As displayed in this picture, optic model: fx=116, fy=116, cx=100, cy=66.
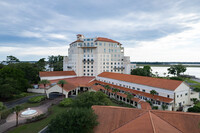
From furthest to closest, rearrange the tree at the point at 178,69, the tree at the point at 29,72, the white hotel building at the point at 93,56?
the tree at the point at 178,69, the white hotel building at the point at 93,56, the tree at the point at 29,72

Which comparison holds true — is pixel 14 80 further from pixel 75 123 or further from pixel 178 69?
pixel 178 69

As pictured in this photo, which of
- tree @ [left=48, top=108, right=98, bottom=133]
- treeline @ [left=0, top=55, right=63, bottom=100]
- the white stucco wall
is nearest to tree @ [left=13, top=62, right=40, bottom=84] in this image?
treeline @ [left=0, top=55, right=63, bottom=100]

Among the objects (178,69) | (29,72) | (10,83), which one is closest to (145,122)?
(10,83)

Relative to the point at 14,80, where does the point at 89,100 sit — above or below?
below

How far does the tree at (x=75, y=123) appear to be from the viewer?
573 inches

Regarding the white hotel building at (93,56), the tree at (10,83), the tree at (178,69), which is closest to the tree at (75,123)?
the tree at (10,83)

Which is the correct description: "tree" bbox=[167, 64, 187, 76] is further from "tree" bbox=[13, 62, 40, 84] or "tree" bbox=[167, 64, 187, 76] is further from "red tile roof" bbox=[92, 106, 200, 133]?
"tree" bbox=[13, 62, 40, 84]

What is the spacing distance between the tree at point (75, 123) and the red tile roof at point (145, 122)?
148 centimetres

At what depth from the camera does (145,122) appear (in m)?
14.1

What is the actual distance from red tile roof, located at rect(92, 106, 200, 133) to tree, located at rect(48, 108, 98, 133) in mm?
1481

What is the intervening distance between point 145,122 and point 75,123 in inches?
344

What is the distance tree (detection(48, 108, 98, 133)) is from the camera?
14.5 meters

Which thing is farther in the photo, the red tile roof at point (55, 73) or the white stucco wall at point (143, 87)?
the red tile roof at point (55, 73)

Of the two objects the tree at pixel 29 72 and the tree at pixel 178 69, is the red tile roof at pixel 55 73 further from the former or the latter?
the tree at pixel 178 69
